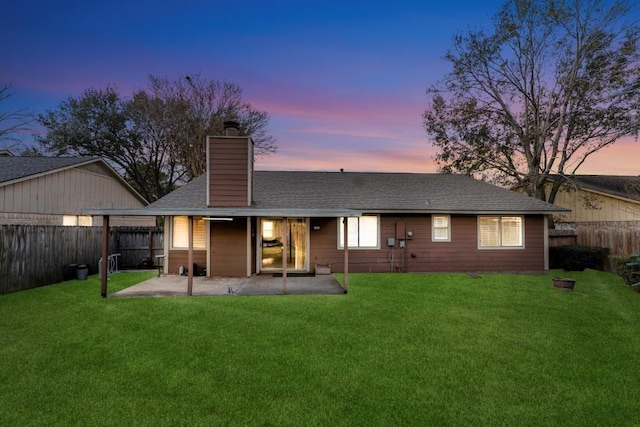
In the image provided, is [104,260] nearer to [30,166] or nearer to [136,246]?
[136,246]

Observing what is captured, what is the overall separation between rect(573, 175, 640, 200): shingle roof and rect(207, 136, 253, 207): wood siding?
17.1 metres

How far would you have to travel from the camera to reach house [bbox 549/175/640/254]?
12.8 m

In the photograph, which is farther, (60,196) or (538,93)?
(538,93)

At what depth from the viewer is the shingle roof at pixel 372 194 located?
1270cm

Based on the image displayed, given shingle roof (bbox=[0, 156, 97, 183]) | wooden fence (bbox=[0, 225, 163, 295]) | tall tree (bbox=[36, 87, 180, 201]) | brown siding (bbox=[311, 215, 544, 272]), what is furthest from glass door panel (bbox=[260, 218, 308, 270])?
tall tree (bbox=[36, 87, 180, 201])

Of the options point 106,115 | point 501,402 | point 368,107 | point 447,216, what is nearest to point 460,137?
point 368,107

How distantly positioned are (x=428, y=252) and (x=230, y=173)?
25.7 ft

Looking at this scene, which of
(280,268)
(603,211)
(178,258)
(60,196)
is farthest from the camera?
(603,211)

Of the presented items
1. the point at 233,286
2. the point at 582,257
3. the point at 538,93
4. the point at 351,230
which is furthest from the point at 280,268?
A: the point at 538,93

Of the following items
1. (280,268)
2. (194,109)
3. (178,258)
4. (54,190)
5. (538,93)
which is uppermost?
(194,109)

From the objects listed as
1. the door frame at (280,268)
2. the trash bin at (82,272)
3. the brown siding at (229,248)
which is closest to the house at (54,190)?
the trash bin at (82,272)

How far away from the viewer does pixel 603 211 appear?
18.5 metres

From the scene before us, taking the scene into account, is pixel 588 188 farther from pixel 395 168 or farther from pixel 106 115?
pixel 106 115

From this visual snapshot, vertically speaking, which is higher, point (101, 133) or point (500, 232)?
point (101, 133)
